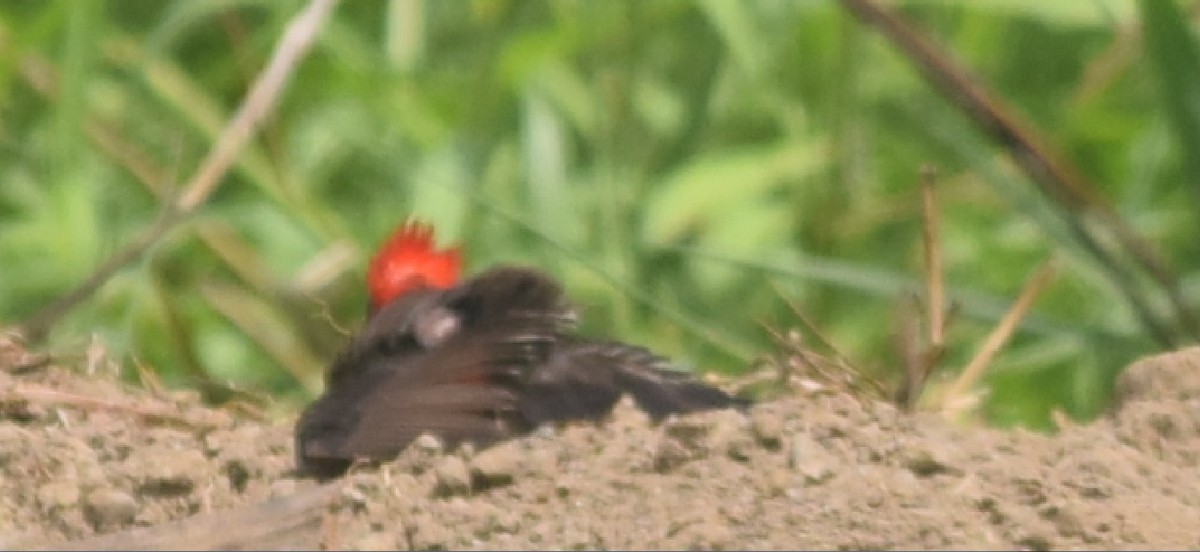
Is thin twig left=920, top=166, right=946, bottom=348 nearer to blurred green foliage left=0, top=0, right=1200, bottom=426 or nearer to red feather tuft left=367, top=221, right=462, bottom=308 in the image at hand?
red feather tuft left=367, top=221, right=462, bottom=308

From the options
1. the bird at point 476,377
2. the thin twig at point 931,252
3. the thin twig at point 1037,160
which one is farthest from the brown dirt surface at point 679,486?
the thin twig at point 1037,160

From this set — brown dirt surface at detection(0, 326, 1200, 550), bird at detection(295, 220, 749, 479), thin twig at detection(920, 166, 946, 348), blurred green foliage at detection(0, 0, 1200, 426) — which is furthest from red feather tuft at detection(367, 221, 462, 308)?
blurred green foliage at detection(0, 0, 1200, 426)

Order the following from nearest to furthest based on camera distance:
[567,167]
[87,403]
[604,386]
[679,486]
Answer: [679,486], [604,386], [87,403], [567,167]

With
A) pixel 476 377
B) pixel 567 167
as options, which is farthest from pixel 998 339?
pixel 567 167

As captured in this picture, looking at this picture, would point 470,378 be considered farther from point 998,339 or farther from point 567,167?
point 567,167

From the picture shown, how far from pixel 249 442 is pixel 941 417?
777 millimetres

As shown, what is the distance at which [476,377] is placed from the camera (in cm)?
235

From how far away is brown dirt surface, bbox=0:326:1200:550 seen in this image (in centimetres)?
197

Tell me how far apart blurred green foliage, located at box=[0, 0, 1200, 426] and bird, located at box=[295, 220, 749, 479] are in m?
1.35

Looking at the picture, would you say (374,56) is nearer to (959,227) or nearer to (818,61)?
(818,61)

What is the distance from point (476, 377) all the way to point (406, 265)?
19.2 inches

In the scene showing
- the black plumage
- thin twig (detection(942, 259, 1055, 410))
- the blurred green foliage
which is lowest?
the black plumage

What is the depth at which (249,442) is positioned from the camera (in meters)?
2.49

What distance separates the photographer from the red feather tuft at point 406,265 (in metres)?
2.80
